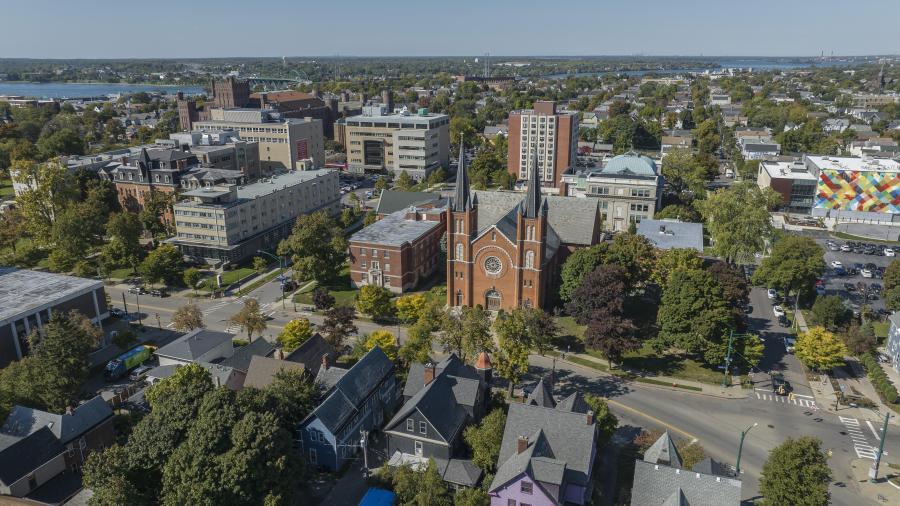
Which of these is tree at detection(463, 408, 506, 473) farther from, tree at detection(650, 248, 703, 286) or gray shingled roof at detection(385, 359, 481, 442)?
tree at detection(650, 248, 703, 286)

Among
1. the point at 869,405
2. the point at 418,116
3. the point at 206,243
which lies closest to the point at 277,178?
the point at 206,243

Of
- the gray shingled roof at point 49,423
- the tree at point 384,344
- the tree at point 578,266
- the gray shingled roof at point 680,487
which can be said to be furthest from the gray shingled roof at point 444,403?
the tree at point 578,266

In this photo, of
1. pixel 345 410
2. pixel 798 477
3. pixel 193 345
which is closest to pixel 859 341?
pixel 798 477

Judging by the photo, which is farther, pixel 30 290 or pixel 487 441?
pixel 30 290

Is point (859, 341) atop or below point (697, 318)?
below

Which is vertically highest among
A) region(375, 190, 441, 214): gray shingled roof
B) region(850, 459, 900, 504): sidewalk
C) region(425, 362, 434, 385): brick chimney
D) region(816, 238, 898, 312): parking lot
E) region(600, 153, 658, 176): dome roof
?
region(600, 153, 658, 176): dome roof

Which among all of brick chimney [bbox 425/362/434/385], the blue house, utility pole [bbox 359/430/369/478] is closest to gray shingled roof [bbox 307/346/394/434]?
the blue house

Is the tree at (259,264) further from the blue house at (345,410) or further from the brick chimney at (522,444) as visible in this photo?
the brick chimney at (522,444)

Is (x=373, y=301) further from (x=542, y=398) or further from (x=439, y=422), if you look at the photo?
(x=542, y=398)
